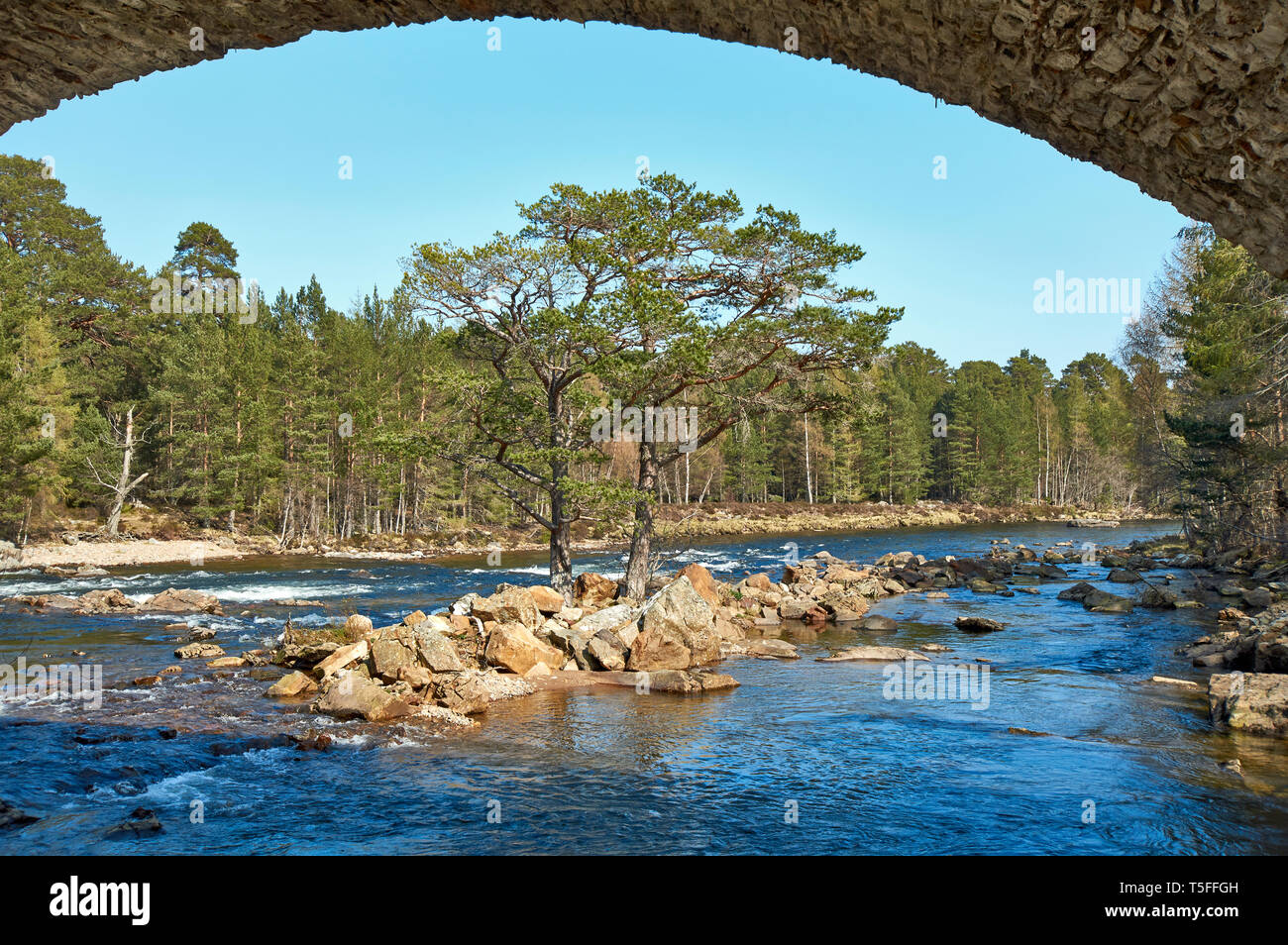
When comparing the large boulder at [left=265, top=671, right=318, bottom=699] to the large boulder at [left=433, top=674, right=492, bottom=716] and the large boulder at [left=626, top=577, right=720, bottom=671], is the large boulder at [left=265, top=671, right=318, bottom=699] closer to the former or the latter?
the large boulder at [left=433, top=674, right=492, bottom=716]

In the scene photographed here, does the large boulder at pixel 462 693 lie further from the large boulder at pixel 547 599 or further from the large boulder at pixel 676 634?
the large boulder at pixel 547 599

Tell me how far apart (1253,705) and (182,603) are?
23.8m

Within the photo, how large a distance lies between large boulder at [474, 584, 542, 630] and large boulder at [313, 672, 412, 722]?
12.8 ft

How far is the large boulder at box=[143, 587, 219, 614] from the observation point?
2125 cm

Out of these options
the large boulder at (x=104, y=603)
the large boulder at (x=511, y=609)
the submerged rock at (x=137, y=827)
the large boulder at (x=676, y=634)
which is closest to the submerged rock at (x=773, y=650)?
the large boulder at (x=676, y=634)

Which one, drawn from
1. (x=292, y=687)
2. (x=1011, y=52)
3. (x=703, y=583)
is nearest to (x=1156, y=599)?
(x=703, y=583)

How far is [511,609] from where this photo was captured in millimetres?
15859

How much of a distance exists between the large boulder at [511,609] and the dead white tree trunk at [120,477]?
34.3 m

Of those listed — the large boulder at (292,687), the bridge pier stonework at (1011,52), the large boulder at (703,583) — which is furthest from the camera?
the large boulder at (703,583)

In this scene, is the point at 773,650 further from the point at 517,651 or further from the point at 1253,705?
the point at 1253,705

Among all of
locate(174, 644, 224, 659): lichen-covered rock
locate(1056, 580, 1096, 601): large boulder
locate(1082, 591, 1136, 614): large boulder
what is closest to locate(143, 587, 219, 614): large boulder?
locate(174, 644, 224, 659): lichen-covered rock

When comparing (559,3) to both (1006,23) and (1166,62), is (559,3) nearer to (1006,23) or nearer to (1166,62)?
(1006,23)

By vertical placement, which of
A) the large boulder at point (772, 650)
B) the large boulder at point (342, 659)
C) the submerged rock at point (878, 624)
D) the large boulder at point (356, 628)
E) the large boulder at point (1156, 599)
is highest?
the large boulder at point (356, 628)

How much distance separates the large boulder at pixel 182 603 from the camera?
2125 centimetres
